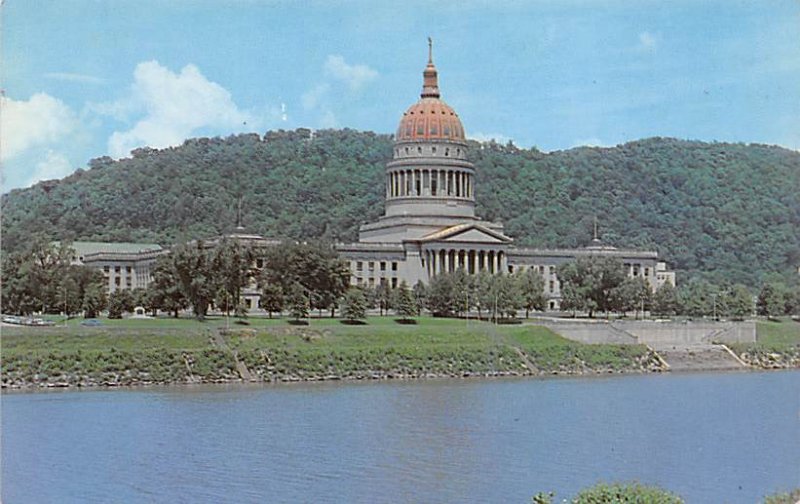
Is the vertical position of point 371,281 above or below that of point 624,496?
above

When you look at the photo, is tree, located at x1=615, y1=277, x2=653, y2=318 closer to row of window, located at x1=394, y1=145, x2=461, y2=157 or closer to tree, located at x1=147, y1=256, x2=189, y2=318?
row of window, located at x1=394, y1=145, x2=461, y2=157

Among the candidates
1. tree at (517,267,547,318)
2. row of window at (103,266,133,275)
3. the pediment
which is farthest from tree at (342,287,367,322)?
row of window at (103,266,133,275)

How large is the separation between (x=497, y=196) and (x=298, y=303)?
267 feet

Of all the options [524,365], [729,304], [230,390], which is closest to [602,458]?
[230,390]

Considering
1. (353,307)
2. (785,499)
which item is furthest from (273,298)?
(785,499)

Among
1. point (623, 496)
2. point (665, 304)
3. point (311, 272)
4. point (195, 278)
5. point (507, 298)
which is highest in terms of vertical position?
point (311, 272)

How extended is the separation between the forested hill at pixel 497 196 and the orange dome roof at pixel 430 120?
27.1m

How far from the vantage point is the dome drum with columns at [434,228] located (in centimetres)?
11888

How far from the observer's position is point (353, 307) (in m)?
90.9

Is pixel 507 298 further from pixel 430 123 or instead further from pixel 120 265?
pixel 120 265

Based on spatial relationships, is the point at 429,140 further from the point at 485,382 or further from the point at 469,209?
the point at 485,382

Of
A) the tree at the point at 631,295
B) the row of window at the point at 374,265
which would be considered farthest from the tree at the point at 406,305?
the row of window at the point at 374,265

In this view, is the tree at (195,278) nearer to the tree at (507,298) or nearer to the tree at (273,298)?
the tree at (273,298)

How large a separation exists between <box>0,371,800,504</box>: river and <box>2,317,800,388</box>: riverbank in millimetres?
3296
